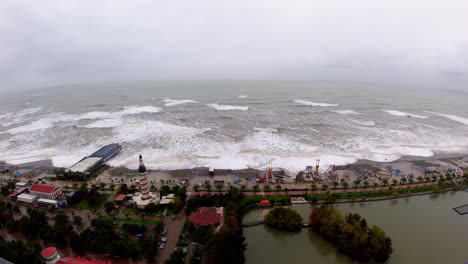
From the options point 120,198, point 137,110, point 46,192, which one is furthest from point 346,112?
point 46,192

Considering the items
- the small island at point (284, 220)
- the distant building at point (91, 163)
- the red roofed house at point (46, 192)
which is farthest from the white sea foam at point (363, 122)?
the red roofed house at point (46, 192)

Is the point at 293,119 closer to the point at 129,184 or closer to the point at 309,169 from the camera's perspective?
the point at 309,169

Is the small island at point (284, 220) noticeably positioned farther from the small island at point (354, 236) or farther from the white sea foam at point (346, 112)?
the white sea foam at point (346, 112)

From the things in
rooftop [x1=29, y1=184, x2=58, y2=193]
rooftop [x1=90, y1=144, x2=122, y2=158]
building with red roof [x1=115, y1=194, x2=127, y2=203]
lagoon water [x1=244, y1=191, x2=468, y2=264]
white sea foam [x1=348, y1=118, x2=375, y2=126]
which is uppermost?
white sea foam [x1=348, y1=118, x2=375, y2=126]

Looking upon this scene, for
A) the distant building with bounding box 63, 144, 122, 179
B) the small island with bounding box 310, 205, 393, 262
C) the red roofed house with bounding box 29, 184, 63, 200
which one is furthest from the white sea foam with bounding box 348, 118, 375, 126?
the red roofed house with bounding box 29, 184, 63, 200

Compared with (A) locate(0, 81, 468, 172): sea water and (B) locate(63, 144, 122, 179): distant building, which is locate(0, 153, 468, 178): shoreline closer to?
(A) locate(0, 81, 468, 172): sea water

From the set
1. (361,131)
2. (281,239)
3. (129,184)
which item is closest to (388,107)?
(361,131)
